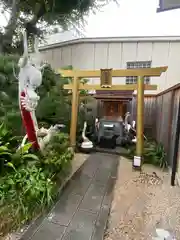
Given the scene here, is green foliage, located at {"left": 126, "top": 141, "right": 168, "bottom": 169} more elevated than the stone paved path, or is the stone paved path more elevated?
green foliage, located at {"left": 126, "top": 141, "right": 168, "bottom": 169}

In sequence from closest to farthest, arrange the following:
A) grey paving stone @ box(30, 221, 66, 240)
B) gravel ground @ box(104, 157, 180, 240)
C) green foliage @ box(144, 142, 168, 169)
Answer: grey paving stone @ box(30, 221, 66, 240), gravel ground @ box(104, 157, 180, 240), green foliage @ box(144, 142, 168, 169)

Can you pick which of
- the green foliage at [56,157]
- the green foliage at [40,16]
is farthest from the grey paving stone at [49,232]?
the green foliage at [40,16]

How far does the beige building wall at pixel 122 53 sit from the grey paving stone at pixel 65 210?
6.71 meters

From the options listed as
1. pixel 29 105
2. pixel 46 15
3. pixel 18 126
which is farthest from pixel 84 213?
pixel 46 15

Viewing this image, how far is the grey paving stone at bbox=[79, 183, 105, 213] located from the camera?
3.26 meters

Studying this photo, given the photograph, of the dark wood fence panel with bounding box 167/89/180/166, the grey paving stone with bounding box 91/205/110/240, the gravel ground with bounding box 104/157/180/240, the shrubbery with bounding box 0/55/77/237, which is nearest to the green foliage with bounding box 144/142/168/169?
the dark wood fence panel with bounding box 167/89/180/166

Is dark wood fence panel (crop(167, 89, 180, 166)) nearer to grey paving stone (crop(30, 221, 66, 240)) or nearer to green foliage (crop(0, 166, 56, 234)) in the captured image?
green foliage (crop(0, 166, 56, 234))

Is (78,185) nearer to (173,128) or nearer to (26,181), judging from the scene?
(26,181)

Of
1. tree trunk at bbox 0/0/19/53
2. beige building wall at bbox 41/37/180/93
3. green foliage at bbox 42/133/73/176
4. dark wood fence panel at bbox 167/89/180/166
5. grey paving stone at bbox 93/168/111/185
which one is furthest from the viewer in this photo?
tree trunk at bbox 0/0/19/53

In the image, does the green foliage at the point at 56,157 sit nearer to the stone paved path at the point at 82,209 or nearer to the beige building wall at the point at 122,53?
the stone paved path at the point at 82,209

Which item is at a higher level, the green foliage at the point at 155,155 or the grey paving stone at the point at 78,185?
the green foliage at the point at 155,155

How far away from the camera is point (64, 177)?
13.8ft

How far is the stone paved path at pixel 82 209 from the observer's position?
2600mm

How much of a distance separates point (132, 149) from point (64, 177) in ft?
9.34
